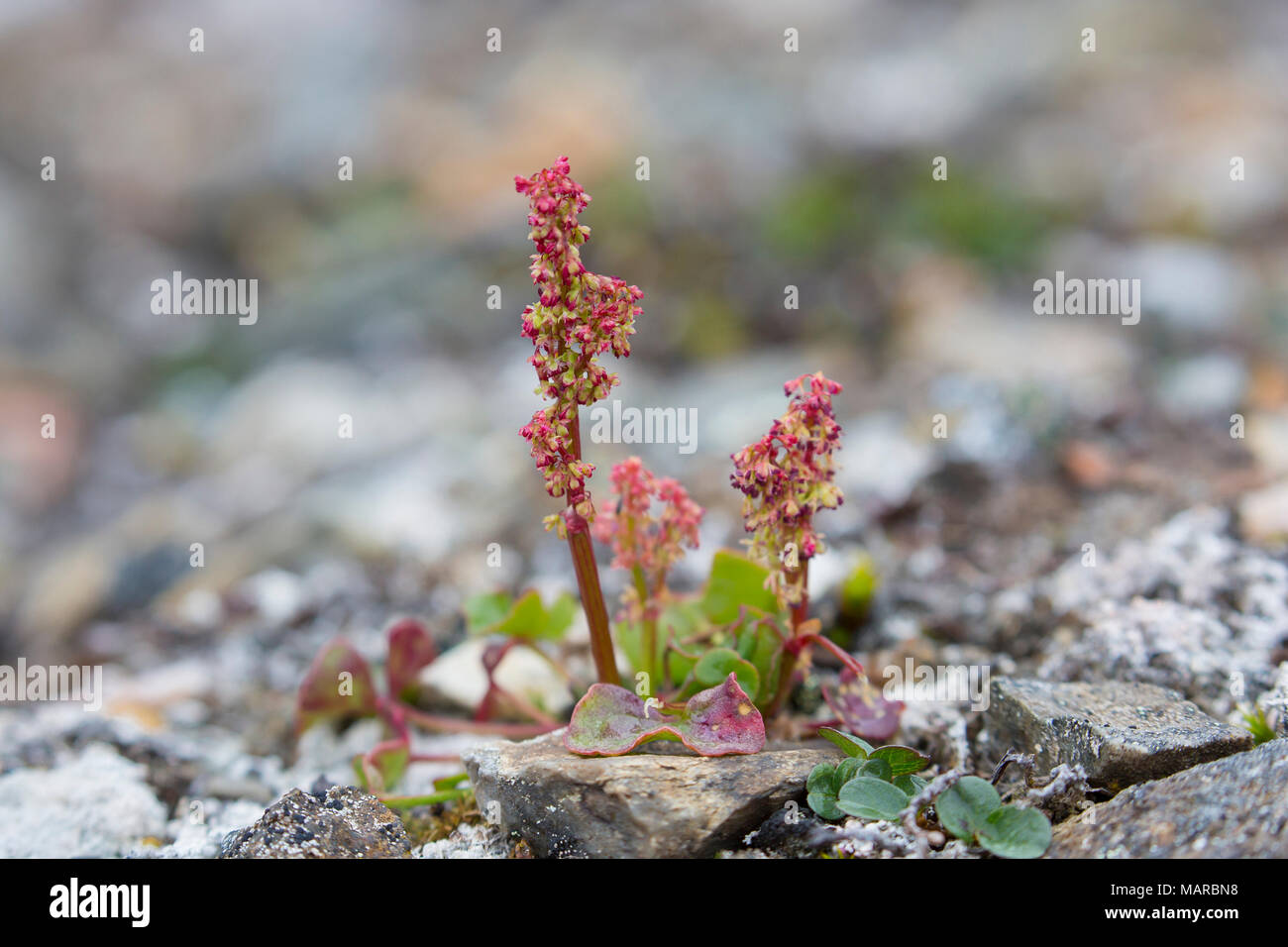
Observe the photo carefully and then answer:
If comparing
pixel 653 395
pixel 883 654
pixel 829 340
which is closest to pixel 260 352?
pixel 653 395

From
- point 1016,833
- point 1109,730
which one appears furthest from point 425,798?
point 1109,730

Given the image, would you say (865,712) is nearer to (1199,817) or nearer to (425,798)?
(1199,817)

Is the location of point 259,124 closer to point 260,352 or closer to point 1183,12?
point 260,352

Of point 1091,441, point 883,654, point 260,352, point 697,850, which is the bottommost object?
point 697,850

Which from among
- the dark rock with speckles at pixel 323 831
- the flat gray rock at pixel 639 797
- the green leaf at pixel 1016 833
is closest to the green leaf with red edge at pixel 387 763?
the dark rock with speckles at pixel 323 831
